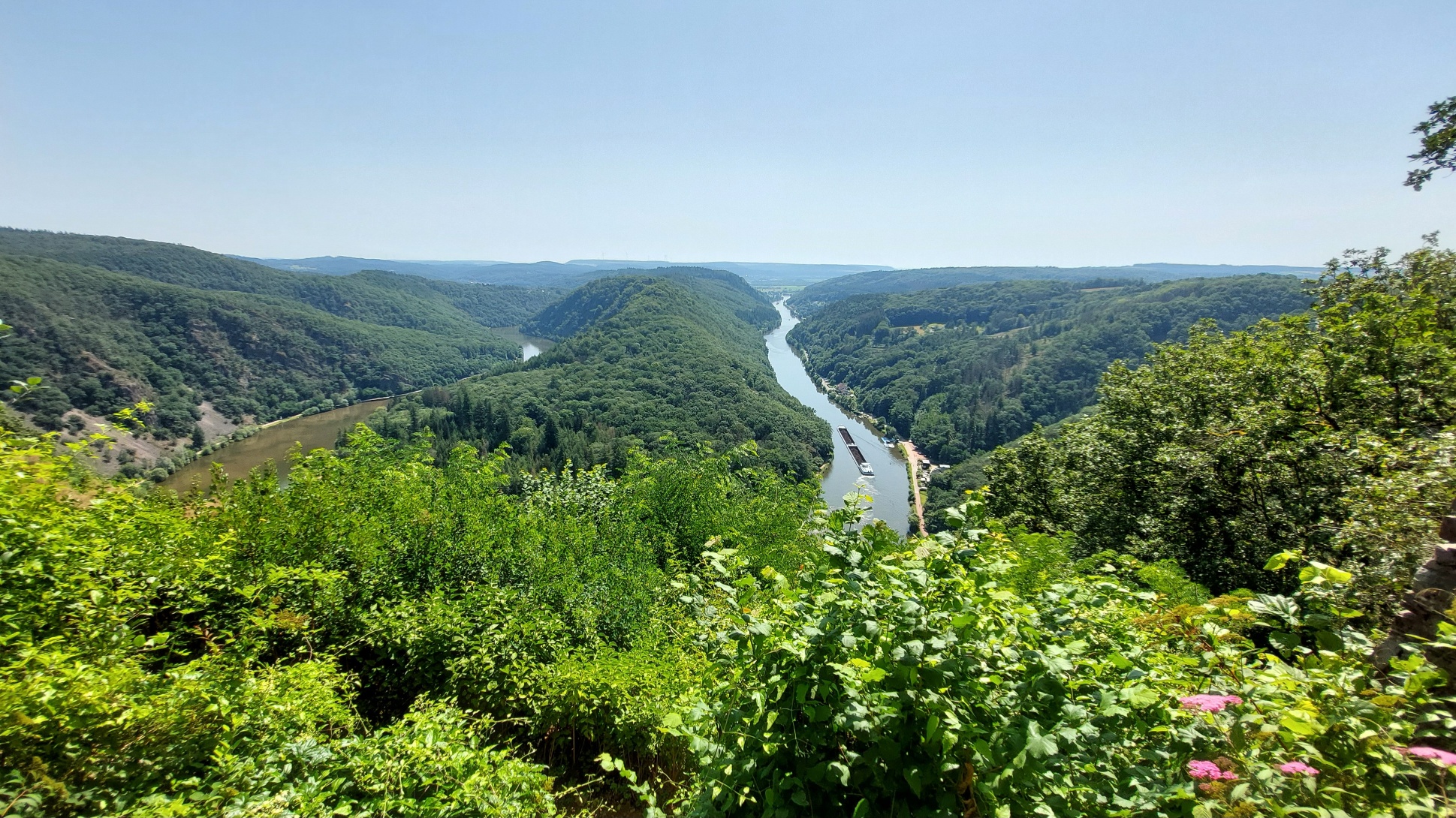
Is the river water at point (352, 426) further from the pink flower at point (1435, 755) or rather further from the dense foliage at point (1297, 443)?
the pink flower at point (1435, 755)

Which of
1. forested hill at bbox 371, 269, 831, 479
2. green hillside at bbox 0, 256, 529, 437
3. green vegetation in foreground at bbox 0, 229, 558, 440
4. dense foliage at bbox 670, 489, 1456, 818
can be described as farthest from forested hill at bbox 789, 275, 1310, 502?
green hillside at bbox 0, 256, 529, 437

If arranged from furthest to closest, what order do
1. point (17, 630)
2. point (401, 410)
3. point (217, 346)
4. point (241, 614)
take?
point (217, 346) < point (401, 410) < point (241, 614) < point (17, 630)

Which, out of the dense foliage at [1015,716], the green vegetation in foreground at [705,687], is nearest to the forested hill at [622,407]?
the green vegetation in foreground at [705,687]

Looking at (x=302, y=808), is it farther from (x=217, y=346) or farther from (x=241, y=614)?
(x=217, y=346)

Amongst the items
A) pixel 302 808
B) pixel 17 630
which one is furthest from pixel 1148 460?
pixel 17 630

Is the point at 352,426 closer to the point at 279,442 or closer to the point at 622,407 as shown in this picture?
the point at 279,442

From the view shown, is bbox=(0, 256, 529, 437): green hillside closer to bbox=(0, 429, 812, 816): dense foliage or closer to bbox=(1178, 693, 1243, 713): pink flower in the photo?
bbox=(0, 429, 812, 816): dense foliage

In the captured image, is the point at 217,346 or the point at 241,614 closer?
the point at 241,614
